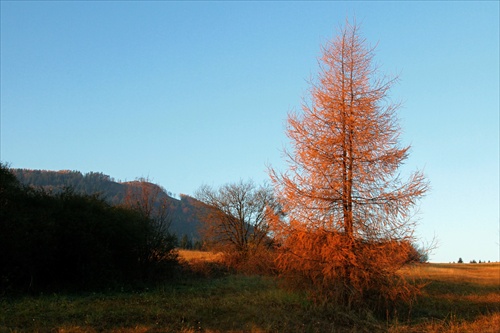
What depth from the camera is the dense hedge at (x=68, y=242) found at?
16828 mm

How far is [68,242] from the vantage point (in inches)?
758

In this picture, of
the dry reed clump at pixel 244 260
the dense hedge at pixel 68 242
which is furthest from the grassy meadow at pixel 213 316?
the dry reed clump at pixel 244 260

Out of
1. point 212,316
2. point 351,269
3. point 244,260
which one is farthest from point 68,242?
point 244,260

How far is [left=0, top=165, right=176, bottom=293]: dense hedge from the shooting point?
55.2 ft

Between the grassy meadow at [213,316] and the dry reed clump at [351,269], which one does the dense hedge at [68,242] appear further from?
the dry reed clump at [351,269]

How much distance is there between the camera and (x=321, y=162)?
49.1 feet

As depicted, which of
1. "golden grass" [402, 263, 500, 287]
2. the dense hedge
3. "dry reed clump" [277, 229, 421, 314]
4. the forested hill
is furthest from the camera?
the forested hill

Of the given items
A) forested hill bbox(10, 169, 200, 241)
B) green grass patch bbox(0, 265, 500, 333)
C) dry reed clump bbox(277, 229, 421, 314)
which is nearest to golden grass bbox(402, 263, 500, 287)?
dry reed clump bbox(277, 229, 421, 314)

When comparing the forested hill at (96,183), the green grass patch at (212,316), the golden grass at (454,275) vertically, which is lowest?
the green grass patch at (212,316)

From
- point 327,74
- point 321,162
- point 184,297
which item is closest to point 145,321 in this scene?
point 184,297

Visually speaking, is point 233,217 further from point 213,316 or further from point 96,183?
point 96,183

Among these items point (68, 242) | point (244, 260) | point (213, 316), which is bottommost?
point (213, 316)

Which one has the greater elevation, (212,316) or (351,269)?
(351,269)

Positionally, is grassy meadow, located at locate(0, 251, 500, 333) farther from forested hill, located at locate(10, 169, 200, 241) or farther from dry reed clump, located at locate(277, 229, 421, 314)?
forested hill, located at locate(10, 169, 200, 241)
